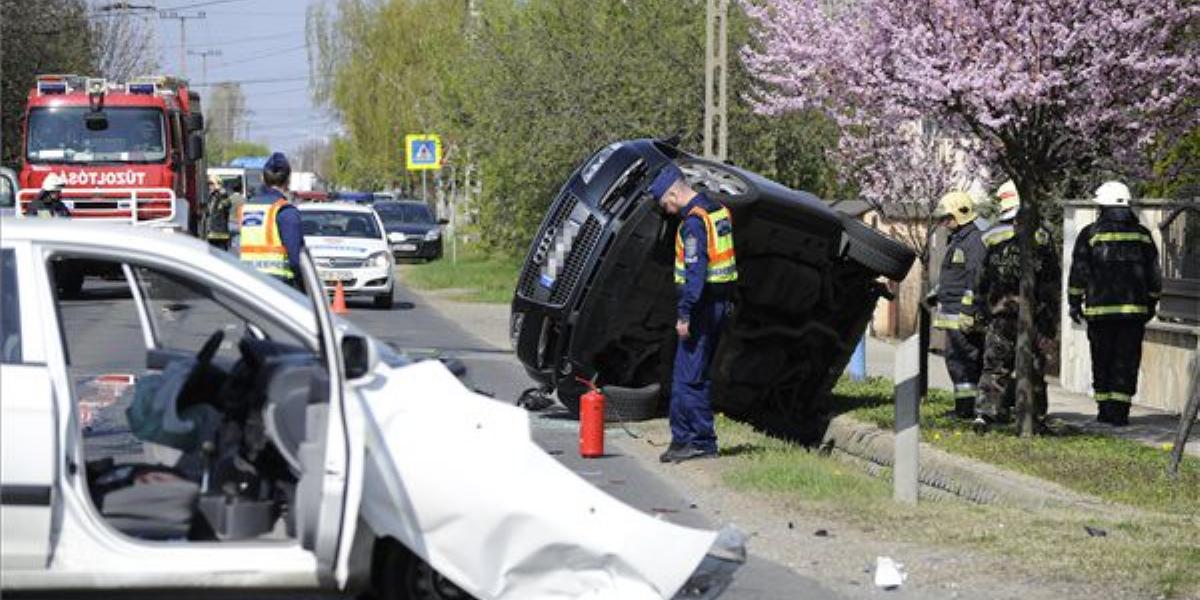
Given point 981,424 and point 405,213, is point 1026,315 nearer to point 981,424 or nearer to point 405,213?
point 981,424

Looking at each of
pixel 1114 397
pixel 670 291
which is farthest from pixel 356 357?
pixel 1114 397

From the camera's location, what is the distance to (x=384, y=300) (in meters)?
Result: 29.9

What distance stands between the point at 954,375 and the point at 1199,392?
12.9 ft

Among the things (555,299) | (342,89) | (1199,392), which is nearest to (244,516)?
(1199,392)

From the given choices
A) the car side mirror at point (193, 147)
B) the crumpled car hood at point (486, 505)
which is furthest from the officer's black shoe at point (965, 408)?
the car side mirror at point (193, 147)

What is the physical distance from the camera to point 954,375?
1512 cm

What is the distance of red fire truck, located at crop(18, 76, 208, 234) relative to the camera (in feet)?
97.3

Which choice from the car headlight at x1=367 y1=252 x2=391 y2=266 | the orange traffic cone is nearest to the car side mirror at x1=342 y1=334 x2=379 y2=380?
the orange traffic cone

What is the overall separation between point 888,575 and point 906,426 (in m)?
2.28

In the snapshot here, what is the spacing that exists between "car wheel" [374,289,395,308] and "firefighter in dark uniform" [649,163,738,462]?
17.5 metres

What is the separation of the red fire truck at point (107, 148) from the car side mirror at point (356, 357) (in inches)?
910

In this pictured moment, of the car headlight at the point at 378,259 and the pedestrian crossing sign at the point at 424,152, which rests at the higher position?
the pedestrian crossing sign at the point at 424,152

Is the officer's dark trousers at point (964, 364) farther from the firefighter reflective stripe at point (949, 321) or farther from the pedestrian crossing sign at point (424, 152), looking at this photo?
the pedestrian crossing sign at point (424, 152)

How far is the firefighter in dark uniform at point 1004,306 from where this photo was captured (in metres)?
14.7
